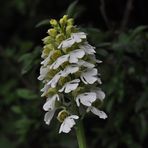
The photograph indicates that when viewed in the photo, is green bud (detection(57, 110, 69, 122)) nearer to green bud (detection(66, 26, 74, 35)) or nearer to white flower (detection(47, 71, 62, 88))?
white flower (detection(47, 71, 62, 88))

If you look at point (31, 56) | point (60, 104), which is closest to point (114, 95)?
point (31, 56)

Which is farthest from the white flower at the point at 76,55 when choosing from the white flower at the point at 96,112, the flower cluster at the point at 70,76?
the white flower at the point at 96,112

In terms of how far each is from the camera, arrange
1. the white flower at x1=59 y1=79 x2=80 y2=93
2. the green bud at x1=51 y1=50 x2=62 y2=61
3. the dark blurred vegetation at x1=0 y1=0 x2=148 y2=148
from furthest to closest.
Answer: the dark blurred vegetation at x1=0 y1=0 x2=148 y2=148 → the green bud at x1=51 y1=50 x2=62 y2=61 → the white flower at x1=59 y1=79 x2=80 y2=93

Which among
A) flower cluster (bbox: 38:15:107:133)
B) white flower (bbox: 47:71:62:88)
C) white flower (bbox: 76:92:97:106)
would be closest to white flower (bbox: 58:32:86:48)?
flower cluster (bbox: 38:15:107:133)

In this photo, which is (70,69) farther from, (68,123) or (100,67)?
(100,67)

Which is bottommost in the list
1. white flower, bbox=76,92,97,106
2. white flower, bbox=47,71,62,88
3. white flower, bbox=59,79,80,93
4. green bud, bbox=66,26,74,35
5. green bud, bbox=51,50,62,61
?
white flower, bbox=76,92,97,106

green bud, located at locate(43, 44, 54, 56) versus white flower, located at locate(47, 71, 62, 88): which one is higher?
green bud, located at locate(43, 44, 54, 56)

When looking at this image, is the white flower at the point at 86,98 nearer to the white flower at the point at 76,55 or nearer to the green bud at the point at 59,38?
the white flower at the point at 76,55

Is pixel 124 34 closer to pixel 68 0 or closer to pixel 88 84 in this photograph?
pixel 68 0
